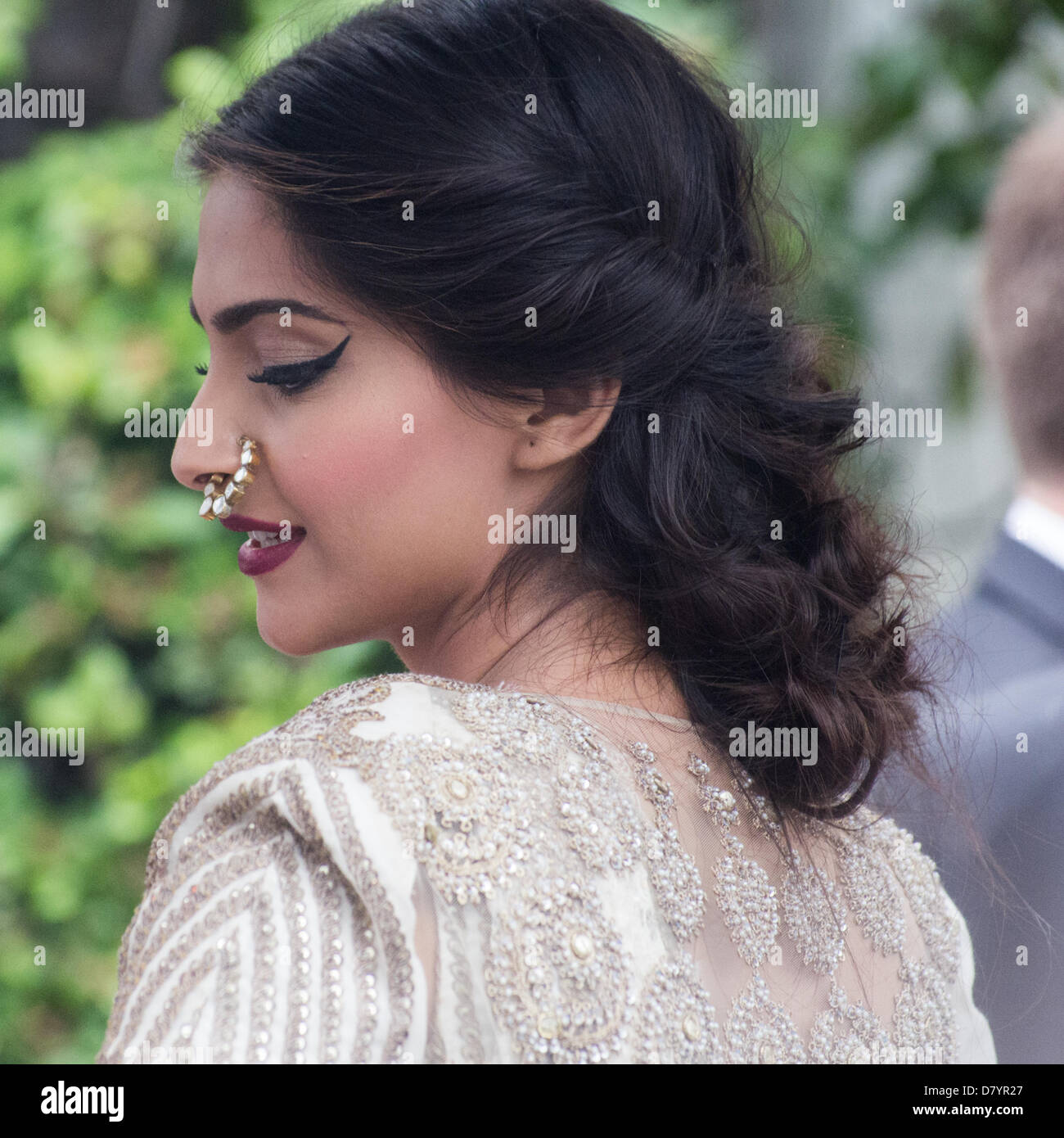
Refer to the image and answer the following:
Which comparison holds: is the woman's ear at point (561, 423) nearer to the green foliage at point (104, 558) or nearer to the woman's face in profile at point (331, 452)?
the woman's face in profile at point (331, 452)

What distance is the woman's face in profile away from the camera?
1073 mm

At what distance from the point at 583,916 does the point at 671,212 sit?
2.13 ft

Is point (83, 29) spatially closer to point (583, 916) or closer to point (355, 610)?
point (355, 610)

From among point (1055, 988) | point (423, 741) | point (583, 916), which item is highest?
point (423, 741)

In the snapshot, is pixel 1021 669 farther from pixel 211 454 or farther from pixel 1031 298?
pixel 211 454

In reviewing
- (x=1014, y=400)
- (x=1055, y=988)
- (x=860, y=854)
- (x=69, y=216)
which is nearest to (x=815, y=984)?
(x=860, y=854)

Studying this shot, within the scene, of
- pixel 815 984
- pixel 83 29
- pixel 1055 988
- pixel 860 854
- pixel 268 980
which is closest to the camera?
pixel 268 980

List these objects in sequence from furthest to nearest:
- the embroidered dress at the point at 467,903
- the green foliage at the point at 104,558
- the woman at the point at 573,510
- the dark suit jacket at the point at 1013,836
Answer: the green foliage at the point at 104,558, the dark suit jacket at the point at 1013,836, the woman at the point at 573,510, the embroidered dress at the point at 467,903

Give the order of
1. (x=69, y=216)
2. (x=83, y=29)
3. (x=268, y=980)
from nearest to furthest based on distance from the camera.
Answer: (x=268, y=980)
(x=69, y=216)
(x=83, y=29)

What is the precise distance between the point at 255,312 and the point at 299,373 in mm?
73

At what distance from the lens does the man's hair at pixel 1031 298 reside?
6.18ft

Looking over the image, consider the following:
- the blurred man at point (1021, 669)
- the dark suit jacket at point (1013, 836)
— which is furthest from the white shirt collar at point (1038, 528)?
the dark suit jacket at point (1013, 836)

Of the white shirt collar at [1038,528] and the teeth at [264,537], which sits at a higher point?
the white shirt collar at [1038,528]

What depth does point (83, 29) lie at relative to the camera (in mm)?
2959
